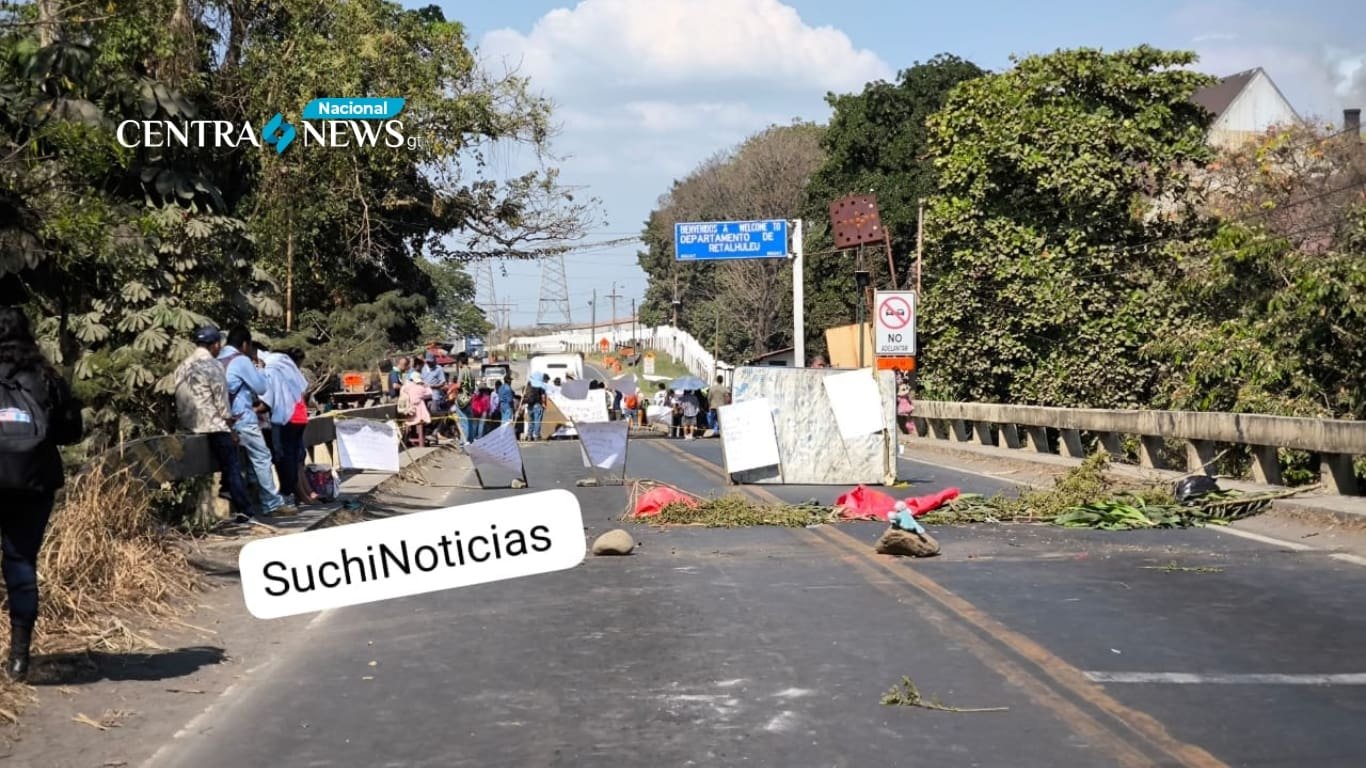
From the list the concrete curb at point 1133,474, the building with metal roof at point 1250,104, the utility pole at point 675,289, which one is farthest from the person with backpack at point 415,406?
the utility pole at point 675,289

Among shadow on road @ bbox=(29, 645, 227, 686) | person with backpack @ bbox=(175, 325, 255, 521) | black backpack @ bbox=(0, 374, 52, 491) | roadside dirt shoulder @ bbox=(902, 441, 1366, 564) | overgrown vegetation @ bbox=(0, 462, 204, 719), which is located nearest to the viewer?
black backpack @ bbox=(0, 374, 52, 491)

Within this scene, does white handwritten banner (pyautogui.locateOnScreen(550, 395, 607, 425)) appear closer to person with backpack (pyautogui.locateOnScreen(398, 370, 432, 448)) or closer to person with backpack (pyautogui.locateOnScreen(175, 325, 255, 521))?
person with backpack (pyautogui.locateOnScreen(398, 370, 432, 448))

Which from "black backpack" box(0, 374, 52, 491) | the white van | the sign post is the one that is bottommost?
"black backpack" box(0, 374, 52, 491)

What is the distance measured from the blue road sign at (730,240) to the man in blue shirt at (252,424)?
27889 millimetres

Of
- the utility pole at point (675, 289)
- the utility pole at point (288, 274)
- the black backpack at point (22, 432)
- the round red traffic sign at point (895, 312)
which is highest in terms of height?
the utility pole at point (675, 289)

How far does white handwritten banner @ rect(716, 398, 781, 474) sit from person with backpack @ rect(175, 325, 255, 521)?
7.61 metres

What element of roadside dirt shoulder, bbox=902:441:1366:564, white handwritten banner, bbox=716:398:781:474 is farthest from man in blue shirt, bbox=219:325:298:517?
roadside dirt shoulder, bbox=902:441:1366:564

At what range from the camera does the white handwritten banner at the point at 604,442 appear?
2119 centimetres

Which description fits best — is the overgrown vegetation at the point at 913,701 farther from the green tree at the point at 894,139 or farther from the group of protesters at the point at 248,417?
the green tree at the point at 894,139

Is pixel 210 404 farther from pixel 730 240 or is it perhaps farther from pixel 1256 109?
pixel 1256 109

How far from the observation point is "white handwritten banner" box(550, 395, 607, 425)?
1582 inches

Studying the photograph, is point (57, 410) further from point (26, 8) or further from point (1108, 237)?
point (1108, 237)

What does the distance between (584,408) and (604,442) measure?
19450 mm

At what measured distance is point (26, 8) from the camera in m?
12.7
